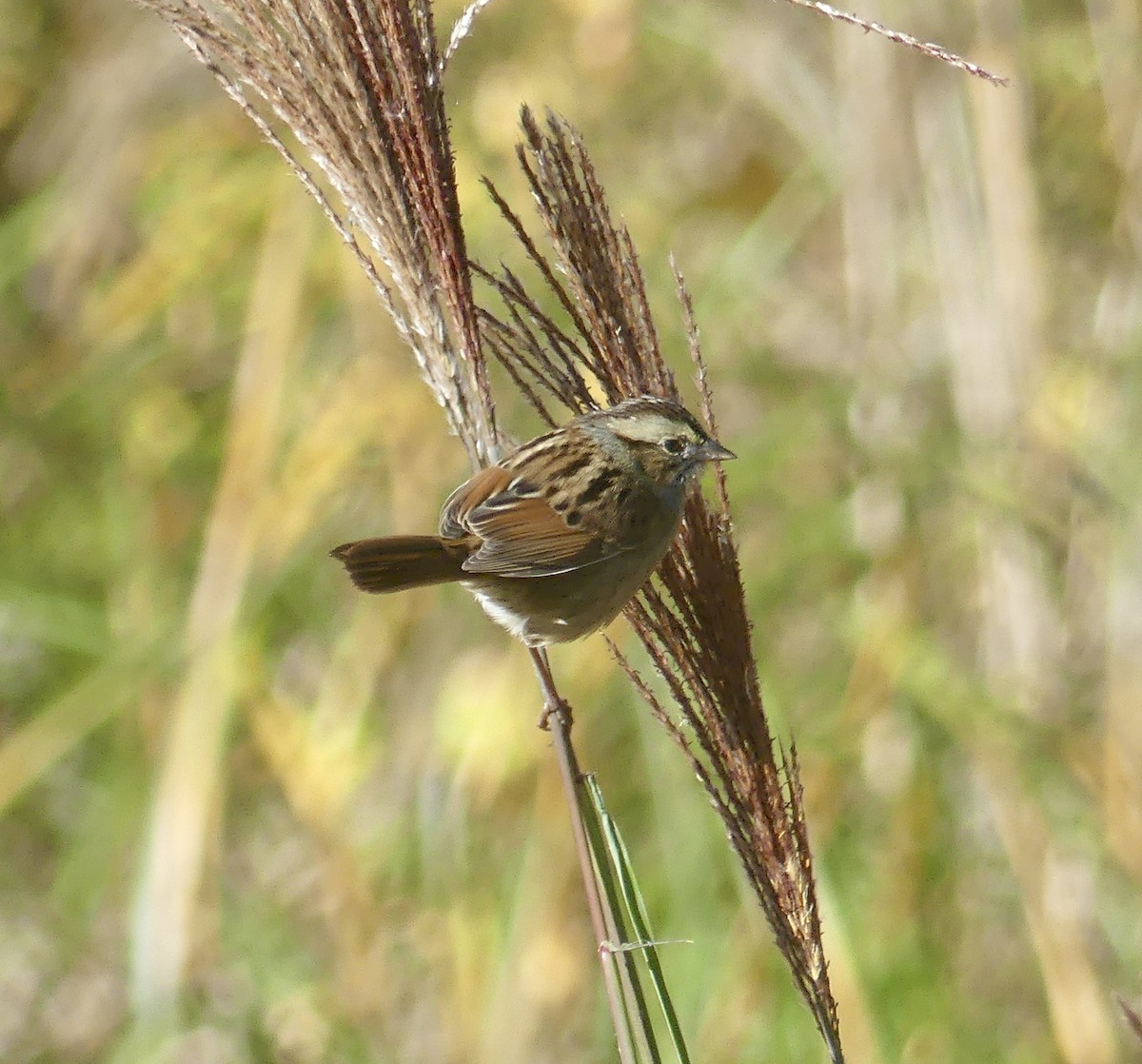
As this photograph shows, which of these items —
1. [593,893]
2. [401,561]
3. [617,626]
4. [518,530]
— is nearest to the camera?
[593,893]

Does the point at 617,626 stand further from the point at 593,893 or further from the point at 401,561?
the point at 593,893

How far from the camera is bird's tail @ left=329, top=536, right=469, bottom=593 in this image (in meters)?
1.76

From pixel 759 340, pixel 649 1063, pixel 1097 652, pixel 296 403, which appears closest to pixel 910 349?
pixel 759 340

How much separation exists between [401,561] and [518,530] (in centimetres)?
24

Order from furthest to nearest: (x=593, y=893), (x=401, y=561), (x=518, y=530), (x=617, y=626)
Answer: (x=617, y=626), (x=518, y=530), (x=401, y=561), (x=593, y=893)

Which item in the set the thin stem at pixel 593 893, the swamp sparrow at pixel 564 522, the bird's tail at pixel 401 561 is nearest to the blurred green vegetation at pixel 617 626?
the swamp sparrow at pixel 564 522

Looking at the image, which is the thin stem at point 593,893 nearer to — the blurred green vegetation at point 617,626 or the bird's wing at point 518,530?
the bird's wing at point 518,530

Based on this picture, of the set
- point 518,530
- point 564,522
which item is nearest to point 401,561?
point 518,530

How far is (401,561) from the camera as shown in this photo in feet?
6.11

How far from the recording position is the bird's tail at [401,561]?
1.76 meters

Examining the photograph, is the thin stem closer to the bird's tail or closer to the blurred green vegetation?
the bird's tail

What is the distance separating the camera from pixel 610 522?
2.09 metres

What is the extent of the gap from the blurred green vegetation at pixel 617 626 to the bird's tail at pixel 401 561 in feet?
3.07

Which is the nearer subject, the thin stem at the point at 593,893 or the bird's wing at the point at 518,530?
the thin stem at the point at 593,893
